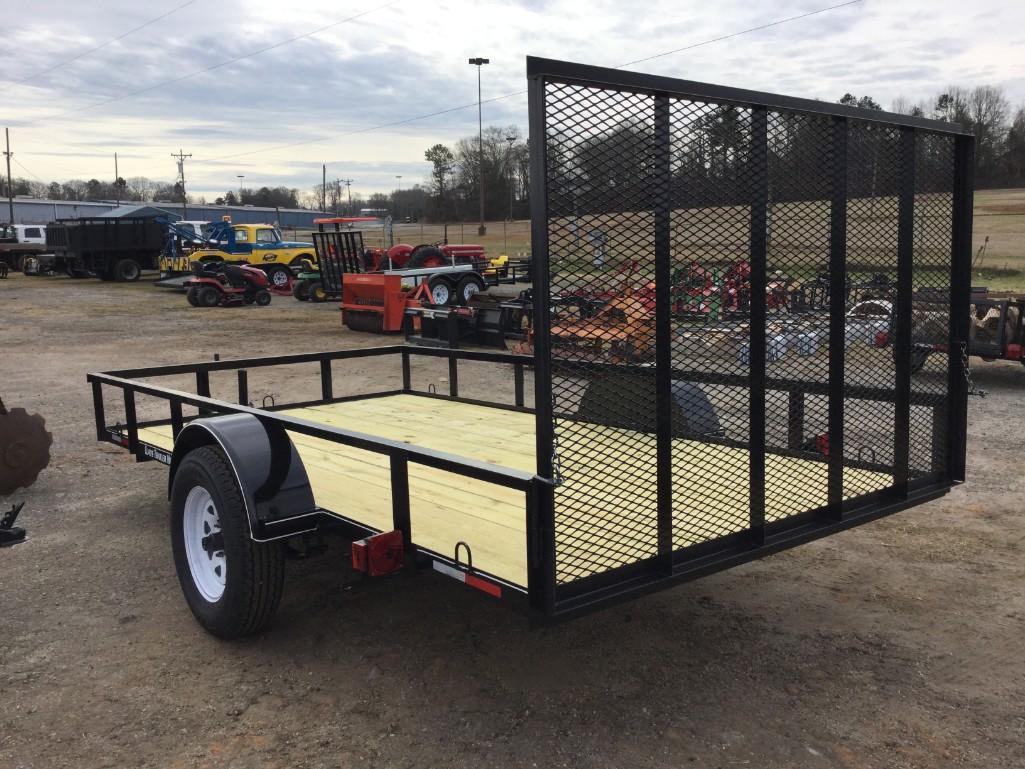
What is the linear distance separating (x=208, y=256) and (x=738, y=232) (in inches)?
1074

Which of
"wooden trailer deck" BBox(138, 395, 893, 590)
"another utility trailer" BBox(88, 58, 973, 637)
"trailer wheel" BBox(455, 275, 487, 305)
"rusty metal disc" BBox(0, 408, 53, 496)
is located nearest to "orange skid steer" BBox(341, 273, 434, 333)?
"trailer wheel" BBox(455, 275, 487, 305)

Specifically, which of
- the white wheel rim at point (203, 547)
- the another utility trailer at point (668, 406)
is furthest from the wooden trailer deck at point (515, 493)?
the white wheel rim at point (203, 547)

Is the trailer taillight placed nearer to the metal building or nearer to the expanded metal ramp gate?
the expanded metal ramp gate

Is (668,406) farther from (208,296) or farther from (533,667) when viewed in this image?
(208,296)

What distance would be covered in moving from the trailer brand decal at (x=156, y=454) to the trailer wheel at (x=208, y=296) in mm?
18634

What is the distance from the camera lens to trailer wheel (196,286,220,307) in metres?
22.4

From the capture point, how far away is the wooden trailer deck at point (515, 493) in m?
2.91

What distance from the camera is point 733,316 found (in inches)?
119

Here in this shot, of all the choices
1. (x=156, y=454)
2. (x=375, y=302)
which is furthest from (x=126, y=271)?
(x=156, y=454)

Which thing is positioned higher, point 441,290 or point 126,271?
point 126,271

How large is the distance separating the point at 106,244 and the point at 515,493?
30628 mm

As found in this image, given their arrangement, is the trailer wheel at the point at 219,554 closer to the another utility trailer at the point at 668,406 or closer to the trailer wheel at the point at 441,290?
the another utility trailer at the point at 668,406

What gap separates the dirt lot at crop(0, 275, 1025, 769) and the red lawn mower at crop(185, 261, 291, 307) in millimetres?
18035

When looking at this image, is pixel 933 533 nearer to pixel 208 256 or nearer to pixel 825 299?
pixel 825 299
